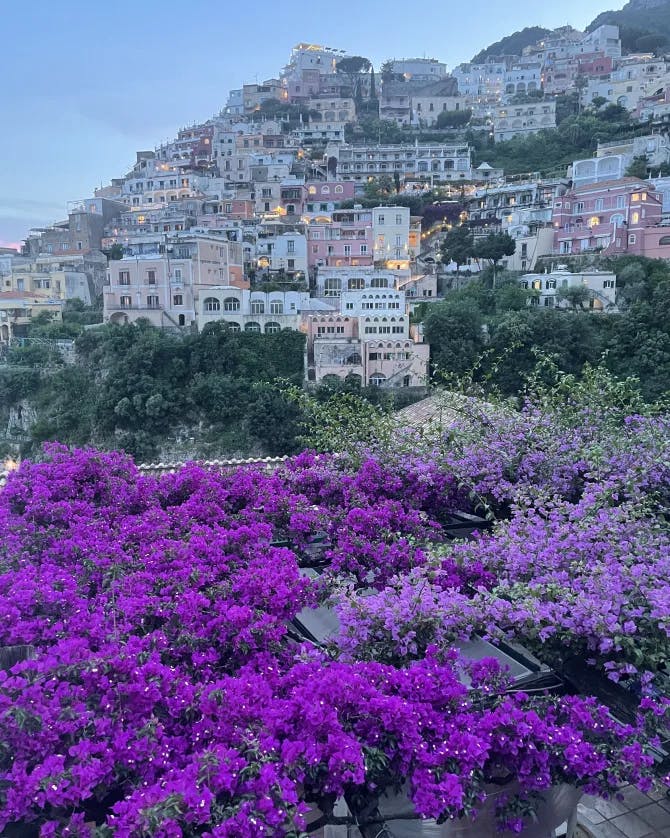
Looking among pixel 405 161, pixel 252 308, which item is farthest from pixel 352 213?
pixel 405 161

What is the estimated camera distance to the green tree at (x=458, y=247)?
3320cm

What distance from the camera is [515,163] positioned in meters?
44.4

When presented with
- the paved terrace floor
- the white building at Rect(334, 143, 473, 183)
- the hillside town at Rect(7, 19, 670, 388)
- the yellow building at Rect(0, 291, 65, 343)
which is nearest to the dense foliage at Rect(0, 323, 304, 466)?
the hillside town at Rect(7, 19, 670, 388)

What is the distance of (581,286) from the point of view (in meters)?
25.5

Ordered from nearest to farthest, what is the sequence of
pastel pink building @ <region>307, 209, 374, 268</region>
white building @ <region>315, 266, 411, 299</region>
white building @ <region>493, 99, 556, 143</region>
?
1. white building @ <region>315, 266, 411, 299</region>
2. pastel pink building @ <region>307, 209, 374, 268</region>
3. white building @ <region>493, 99, 556, 143</region>

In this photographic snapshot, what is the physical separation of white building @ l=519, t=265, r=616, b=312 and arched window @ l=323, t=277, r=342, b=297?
9061 millimetres

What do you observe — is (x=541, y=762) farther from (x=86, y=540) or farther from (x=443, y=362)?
(x=443, y=362)

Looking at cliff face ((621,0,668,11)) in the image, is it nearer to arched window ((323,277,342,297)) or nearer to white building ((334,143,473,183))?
white building ((334,143,473,183))

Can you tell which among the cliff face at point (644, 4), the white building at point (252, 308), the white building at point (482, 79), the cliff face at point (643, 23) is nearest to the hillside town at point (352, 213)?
the white building at point (252, 308)

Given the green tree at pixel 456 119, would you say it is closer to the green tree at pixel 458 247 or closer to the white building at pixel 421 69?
the white building at pixel 421 69

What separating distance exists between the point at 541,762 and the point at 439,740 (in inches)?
14.0

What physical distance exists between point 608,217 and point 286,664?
31.2m

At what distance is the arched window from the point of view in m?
30.7

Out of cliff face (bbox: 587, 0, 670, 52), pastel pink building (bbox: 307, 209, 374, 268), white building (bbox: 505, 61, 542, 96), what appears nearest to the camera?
pastel pink building (bbox: 307, 209, 374, 268)
